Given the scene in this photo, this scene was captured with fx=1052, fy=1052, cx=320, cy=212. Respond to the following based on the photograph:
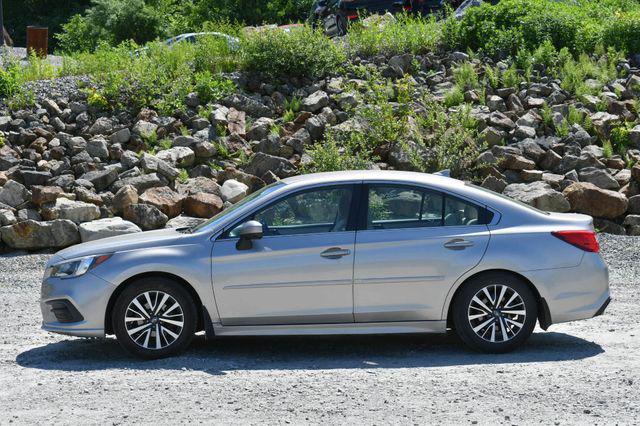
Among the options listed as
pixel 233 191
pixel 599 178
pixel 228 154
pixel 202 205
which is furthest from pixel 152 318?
pixel 599 178

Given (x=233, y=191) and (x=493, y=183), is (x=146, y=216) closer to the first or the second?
(x=233, y=191)

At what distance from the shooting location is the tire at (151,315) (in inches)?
339

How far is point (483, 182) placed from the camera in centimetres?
1599

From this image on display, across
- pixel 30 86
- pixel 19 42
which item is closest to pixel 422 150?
pixel 30 86

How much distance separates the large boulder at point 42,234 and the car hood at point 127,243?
5672mm

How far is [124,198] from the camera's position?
1524 cm

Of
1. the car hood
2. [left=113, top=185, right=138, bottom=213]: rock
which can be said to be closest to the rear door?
the car hood

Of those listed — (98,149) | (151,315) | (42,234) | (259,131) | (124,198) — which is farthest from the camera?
(259,131)

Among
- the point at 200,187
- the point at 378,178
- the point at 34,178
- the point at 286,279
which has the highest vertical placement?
the point at 378,178

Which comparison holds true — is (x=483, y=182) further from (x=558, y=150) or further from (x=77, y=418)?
(x=77, y=418)

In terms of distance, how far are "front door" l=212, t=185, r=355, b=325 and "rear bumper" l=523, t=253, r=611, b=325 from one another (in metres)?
1.54

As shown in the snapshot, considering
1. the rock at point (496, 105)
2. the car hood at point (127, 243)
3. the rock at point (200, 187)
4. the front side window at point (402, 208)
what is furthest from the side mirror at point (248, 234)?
the rock at point (496, 105)

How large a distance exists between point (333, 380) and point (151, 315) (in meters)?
1.76

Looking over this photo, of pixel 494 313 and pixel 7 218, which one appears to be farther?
pixel 7 218
